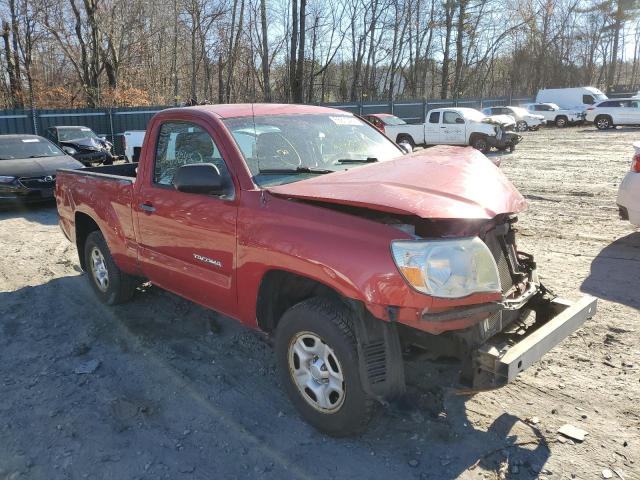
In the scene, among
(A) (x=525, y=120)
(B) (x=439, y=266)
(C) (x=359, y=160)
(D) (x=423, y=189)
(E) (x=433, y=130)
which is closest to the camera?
(B) (x=439, y=266)

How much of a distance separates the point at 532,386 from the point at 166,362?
2.73 meters

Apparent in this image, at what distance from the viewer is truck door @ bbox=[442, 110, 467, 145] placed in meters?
20.4

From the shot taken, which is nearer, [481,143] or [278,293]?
[278,293]

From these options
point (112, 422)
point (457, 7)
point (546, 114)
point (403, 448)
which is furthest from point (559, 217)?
point (457, 7)

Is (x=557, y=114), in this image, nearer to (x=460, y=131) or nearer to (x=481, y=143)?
(x=460, y=131)

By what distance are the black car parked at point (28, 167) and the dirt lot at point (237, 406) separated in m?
5.29

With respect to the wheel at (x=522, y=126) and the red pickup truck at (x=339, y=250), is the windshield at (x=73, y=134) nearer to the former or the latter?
the red pickup truck at (x=339, y=250)

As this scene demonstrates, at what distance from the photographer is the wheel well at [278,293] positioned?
329 centimetres

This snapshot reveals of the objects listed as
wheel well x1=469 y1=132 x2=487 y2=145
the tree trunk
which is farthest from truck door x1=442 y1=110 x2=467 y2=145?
the tree trunk

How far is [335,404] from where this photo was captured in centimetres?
306

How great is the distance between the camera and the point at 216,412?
11.3 feet

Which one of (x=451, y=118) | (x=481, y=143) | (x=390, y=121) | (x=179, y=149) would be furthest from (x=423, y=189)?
(x=390, y=121)

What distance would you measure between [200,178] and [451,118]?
18867 millimetres

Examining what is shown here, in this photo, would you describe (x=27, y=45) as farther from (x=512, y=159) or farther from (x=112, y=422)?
(x=112, y=422)
